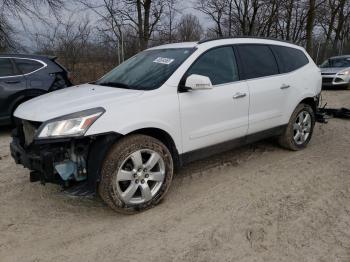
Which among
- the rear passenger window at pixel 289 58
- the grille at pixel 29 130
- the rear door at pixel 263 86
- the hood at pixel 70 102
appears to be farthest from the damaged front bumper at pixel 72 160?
the rear passenger window at pixel 289 58

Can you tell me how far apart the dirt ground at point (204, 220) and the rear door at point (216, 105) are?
2.05 ft

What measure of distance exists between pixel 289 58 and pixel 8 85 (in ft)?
16.8

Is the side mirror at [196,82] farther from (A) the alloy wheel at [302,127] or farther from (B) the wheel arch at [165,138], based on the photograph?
(A) the alloy wheel at [302,127]

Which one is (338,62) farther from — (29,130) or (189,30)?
(29,130)

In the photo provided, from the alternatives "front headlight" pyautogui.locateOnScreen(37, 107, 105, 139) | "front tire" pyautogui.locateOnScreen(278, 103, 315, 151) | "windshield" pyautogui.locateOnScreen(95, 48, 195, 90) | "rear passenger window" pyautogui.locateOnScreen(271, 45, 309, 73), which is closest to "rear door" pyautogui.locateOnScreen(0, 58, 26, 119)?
"windshield" pyautogui.locateOnScreen(95, 48, 195, 90)

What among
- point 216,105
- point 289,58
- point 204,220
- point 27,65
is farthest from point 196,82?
point 27,65

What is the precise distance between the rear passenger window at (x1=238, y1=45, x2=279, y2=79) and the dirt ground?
1.29m

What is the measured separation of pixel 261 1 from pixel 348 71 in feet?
37.5

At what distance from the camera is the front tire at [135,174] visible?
320cm

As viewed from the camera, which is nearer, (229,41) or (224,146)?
(224,146)

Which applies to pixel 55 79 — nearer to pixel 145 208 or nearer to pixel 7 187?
pixel 7 187

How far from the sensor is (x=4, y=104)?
6406 millimetres

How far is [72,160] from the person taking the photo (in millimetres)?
3172

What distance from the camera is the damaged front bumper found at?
3.07m
